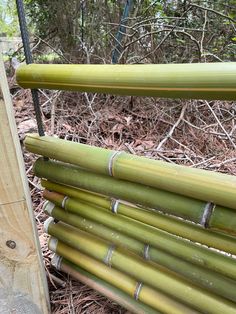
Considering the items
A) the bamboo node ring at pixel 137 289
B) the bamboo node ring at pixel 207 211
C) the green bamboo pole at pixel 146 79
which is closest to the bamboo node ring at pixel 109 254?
the bamboo node ring at pixel 137 289

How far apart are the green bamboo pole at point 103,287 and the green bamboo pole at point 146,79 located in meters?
0.74

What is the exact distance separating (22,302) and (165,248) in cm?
57

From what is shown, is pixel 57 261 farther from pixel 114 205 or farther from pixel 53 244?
pixel 114 205

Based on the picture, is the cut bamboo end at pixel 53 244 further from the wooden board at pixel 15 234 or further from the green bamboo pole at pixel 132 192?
the green bamboo pole at pixel 132 192

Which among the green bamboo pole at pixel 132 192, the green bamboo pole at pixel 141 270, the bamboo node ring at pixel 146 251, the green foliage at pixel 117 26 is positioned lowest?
the green bamboo pole at pixel 141 270

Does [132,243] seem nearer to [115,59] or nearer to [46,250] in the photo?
[46,250]

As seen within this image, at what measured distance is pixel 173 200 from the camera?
0.87 metres

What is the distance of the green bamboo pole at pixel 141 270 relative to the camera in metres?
0.91

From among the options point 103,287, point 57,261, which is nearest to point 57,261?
point 57,261

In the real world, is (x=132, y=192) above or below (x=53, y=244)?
above

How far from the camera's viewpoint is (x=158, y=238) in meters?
0.95

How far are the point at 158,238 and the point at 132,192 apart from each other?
166mm

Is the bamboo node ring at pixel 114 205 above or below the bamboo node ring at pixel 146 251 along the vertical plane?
above

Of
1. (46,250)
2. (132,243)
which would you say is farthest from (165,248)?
(46,250)
